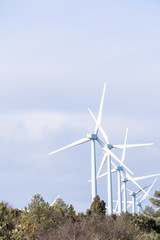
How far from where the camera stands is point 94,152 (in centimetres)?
7731

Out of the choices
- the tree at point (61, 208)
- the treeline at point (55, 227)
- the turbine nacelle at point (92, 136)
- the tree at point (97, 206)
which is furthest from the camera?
the turbine nacelle at point (92, 136)

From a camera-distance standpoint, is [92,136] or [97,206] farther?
[92,136]

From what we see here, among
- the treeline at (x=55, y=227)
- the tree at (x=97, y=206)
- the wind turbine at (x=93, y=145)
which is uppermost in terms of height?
the wind turbine at (x=93, y=145)

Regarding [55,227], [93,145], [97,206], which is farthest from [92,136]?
[55,227]

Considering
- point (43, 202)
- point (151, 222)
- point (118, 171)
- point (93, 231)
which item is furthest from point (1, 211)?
point (118, 171)

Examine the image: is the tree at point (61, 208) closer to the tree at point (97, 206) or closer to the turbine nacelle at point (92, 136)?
the tree at point (97, 206)

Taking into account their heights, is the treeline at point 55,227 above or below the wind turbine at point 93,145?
below

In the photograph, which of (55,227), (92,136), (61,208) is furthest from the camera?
(92,136)

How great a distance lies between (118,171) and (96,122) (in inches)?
1262

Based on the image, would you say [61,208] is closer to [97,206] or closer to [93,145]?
[97,206]

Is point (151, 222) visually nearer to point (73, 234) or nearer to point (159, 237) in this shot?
point (159, 237)

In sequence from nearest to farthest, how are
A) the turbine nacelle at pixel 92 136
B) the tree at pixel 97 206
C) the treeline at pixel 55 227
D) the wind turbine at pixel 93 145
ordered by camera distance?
1. the treeline at pixel 55 227
2. the wind turbine at pixel 93 145
3. the tree at pixel 97 206
4. the turbine nacelle at pixel 92 136

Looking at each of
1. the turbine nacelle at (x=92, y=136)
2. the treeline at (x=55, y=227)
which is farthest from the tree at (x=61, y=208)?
the turbine nacelle at (x=92, y=136)

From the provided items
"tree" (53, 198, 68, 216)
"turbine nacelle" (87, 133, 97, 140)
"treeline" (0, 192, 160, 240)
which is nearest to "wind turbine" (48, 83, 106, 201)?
"turbine nacelle" (87, 133, 97, 140)
